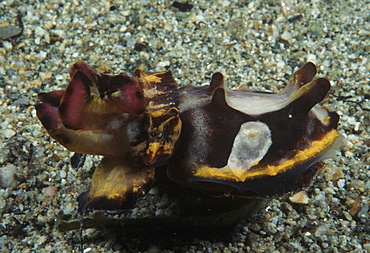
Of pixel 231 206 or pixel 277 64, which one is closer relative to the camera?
pixel 231 206

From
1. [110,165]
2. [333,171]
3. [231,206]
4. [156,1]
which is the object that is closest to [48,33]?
[156,1]

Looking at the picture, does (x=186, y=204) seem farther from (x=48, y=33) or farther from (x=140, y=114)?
(x=48, y=33)

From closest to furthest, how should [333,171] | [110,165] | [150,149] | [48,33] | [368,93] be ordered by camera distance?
[150,149] < [110,165] < [333,171] < [368,93] < [48,33]

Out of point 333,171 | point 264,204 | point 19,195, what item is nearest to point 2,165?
point 19,195

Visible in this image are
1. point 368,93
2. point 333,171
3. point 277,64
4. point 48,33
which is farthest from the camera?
point 48,33

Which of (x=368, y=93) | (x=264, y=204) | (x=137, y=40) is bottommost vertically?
(x=264, y=204)

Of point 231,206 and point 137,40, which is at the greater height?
point 137,40
